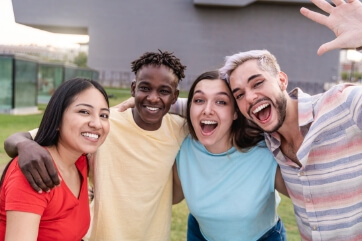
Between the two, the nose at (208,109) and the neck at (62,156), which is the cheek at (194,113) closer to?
the nose at (208,109)

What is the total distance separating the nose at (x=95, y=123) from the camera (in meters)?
2.47

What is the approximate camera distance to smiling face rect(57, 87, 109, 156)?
8.02 ft

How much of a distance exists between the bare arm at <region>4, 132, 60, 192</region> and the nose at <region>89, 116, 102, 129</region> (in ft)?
0.95

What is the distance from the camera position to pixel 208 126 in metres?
3.08

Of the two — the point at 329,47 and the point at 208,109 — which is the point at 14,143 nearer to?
the point at 208,109

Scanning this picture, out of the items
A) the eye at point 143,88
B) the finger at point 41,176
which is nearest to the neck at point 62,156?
the finger at point 41,176

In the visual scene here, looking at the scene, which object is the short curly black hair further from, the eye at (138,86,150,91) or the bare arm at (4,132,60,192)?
the bare arm at (4,132,60,192)

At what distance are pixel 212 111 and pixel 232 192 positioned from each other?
55cm

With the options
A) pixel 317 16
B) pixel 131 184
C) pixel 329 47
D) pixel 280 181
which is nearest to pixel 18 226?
pixel 131 184

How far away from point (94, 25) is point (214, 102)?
24.9 meters

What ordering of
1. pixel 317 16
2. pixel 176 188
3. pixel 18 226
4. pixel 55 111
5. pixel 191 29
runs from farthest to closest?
pixel 191 29
pixel 176 188
pixel 317 16
pixel 55 111
pixel 18 226

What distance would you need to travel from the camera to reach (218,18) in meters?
26.4

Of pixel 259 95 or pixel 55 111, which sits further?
pixel 259 95

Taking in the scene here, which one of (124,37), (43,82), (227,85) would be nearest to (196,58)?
(124,37)
